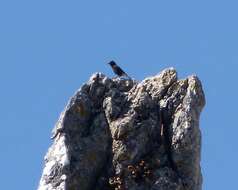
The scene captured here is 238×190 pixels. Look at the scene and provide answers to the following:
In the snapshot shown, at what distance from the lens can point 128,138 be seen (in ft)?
137

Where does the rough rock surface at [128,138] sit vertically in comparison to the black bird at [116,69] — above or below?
below

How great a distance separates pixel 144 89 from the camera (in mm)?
43375

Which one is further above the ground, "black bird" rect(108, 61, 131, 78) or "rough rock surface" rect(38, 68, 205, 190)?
"black bird" rect(108, 61, 131, 78)

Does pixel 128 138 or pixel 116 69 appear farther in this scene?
pixel 116 69

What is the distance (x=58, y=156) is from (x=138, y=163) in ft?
8.42

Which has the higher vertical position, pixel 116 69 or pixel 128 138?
pixel 116 69

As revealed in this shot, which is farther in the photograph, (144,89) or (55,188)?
(144,89)

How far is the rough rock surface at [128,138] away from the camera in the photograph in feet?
134

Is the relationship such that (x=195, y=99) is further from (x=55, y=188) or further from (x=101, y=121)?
(x=55, y=188)

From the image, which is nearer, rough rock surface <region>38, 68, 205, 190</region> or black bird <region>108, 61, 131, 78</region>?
rough rock surface <region>38, 68, 205, 190</region>

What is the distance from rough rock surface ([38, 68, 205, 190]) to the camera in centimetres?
4091

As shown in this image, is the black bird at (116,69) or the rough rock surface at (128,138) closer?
the rough rock surface at (128,138)

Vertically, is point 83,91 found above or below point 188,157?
above

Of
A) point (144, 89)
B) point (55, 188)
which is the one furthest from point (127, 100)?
point (55, 188)
